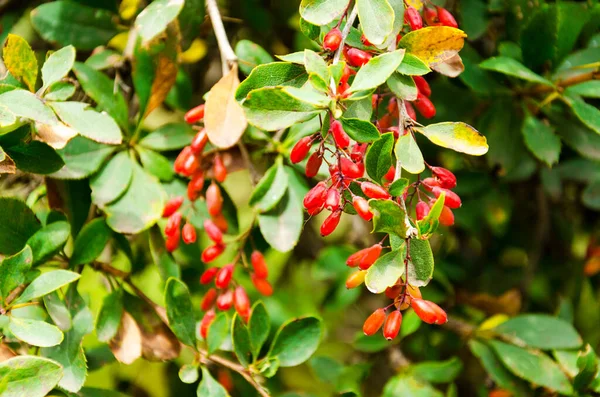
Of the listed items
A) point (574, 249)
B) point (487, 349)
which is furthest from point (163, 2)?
point (574, 249)

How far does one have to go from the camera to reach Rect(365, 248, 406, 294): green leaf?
71 centimetres

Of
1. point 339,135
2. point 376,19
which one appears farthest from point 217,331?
point 376,19

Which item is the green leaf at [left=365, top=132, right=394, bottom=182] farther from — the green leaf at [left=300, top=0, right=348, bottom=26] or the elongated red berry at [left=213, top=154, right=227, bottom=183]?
the elongated red berry at [left=213, top=154, right=227, bottom=183]

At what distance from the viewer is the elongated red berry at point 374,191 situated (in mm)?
739

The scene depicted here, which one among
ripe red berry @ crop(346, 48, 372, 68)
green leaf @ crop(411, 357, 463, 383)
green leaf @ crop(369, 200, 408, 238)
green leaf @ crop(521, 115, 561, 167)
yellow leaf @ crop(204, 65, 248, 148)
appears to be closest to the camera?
green leaf @ crop(369, 200, 408, 238)

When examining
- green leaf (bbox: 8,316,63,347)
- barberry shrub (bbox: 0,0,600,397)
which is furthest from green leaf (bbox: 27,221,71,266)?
green leaf (bbox: 8,316,63,347)

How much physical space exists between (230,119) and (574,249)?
1.14 m

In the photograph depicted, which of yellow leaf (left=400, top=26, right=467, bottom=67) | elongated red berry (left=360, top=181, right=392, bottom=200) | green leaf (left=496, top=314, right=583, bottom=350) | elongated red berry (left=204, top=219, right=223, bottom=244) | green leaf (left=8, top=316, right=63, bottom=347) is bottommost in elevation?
green leaf (left=496, top=314, right=583, bottom=350)

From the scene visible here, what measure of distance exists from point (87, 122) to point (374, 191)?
43 cm

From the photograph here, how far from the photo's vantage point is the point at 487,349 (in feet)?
4.33

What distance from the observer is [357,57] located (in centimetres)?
80

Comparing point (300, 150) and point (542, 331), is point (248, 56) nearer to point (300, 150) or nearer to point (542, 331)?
point (300, 150)

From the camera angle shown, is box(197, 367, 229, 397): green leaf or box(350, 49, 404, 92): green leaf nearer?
box(350, 49, 404, 92): green leaf

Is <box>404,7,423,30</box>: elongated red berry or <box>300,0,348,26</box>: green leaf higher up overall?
<box>300,0,348,26</box>: green leaf
